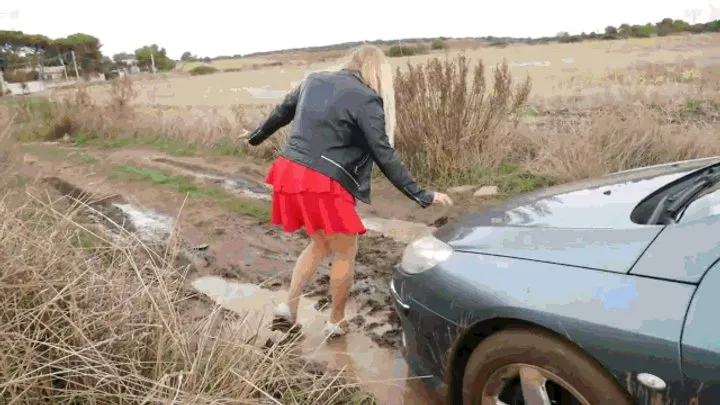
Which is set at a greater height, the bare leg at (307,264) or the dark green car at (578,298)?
the dark green car at (578,298)

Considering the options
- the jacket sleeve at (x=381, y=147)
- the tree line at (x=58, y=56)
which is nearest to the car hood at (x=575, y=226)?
the jacket sleeve at (x=381, y=147)

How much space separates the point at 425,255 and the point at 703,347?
1.24 m

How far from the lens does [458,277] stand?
7.89 ft

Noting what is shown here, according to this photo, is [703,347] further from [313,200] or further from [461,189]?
[461,189]

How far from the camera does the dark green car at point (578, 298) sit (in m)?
1.74

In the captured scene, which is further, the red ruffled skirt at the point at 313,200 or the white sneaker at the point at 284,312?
the white sneaker at the point at 284,312

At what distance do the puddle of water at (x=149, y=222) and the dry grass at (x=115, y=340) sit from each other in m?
3.16

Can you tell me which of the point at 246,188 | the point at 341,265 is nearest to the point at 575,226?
the point at 341,265

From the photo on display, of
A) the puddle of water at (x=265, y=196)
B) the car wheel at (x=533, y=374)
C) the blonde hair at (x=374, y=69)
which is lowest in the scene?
the puddle of water at (x=265, y=196)

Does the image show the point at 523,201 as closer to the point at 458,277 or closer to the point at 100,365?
the point at 458,277

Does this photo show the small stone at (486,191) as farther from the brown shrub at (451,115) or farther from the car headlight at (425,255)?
the car headlight at (425,255)

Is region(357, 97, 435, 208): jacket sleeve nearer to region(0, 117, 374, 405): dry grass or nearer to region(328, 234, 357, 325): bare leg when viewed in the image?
region(328, 234, 357, 325): bare leg

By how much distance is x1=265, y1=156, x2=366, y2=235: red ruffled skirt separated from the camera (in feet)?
10.8

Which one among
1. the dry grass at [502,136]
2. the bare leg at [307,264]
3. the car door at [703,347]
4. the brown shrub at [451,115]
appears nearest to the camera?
the car door at [703,347]
